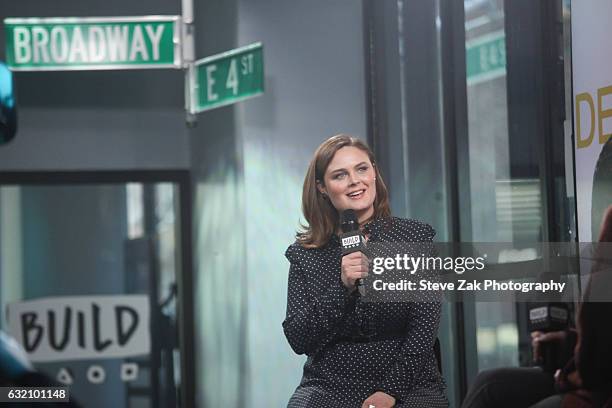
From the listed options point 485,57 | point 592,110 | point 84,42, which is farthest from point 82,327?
point 592,110

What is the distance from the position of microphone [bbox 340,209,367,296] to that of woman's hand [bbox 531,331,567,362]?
0.43 m

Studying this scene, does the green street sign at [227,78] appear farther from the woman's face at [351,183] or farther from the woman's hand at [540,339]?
the woman's hand at [540,339]

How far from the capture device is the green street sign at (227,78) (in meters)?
3.59

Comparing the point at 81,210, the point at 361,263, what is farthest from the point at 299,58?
the point at 81,210

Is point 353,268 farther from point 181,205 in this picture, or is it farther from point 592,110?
point 181,205

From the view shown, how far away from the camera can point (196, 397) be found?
5.20 m

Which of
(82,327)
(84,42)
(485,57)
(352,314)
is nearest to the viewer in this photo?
(352,314)

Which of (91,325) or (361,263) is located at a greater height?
(361,263)

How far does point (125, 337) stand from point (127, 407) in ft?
1.02

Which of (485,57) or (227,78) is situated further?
(227,78)

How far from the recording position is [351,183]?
290 centimetres

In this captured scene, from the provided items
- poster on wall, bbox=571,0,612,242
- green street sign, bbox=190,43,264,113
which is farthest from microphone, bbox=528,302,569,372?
green street sign, bbox=190,43,264,113

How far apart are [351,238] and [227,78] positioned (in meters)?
1.09

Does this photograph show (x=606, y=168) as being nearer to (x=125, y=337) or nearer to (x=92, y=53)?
(x=92, y=53)
